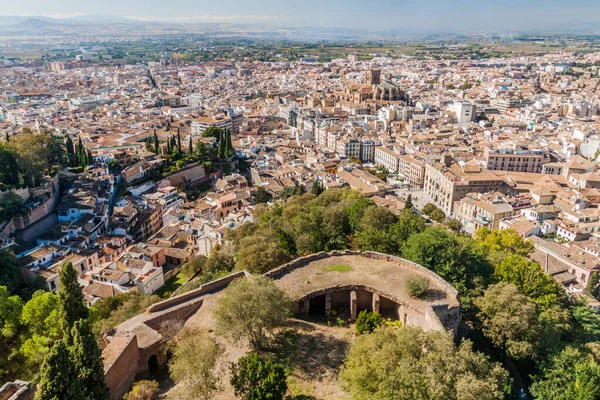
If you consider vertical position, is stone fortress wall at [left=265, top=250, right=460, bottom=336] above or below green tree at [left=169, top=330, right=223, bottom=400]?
below

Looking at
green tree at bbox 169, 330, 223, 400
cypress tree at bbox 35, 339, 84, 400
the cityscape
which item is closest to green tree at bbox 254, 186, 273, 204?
the cityscape

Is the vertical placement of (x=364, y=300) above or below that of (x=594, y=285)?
above

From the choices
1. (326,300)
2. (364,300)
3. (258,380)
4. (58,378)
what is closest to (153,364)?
(258,380)

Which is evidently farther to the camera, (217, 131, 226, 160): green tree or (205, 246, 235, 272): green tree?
(217, 131, 226, 160): green tree

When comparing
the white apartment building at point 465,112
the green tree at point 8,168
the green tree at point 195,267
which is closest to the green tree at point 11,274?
the green tree at point 195,267

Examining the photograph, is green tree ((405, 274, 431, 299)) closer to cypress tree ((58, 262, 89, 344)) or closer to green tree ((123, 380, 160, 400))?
green tree ((123, 380, 160, 400))

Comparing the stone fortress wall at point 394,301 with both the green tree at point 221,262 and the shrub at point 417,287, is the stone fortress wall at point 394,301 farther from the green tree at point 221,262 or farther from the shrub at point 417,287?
the green tree at point 221,262

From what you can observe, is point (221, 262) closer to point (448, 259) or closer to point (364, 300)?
point (364, 300)
